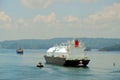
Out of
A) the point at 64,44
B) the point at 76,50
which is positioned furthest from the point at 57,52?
the point at 76,50

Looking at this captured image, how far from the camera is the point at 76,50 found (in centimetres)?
11944

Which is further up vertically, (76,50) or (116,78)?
(76,50)

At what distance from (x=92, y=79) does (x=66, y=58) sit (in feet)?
115

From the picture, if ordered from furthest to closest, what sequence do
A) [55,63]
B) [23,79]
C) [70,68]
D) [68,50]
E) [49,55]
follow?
[49,55] → [55,63] → [68,50] → [70,68] → [23,79]

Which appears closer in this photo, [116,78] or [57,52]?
[116,78]

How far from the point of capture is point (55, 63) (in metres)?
130

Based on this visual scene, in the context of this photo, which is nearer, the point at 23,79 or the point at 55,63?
the point at 23,79

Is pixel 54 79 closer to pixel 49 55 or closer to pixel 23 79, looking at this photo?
pixel 23 79

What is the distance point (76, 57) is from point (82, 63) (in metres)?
3.13

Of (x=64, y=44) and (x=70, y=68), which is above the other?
(x=64, y=44)

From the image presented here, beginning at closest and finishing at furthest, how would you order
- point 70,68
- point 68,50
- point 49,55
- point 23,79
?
point 23,79 → point 70,68 → point 68,50 → point 49,55

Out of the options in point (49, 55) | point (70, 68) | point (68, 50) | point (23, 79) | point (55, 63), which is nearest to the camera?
point (23, 79)

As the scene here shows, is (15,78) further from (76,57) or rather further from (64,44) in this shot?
(64,44)

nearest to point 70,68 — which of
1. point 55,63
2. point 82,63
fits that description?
point 82,63
